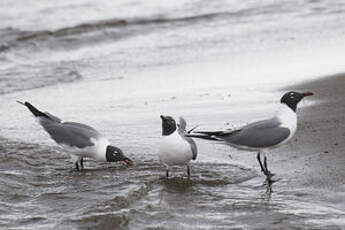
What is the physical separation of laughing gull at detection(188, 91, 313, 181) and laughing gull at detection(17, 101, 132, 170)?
0.99 m

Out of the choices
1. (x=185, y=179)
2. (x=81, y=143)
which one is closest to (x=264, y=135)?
(x=185, y=179)

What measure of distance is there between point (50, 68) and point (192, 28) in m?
4.69

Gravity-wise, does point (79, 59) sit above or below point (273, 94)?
above

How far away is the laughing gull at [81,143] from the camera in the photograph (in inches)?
308

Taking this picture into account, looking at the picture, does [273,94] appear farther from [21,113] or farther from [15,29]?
[15,29]

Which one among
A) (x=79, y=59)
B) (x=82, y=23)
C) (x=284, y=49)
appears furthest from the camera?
(x=82, y=23)

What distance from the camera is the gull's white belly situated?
23.8 ft

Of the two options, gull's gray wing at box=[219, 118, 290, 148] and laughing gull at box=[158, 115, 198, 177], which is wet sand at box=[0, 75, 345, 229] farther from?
gull's gray wing at box=[219, 118, 290, 148]

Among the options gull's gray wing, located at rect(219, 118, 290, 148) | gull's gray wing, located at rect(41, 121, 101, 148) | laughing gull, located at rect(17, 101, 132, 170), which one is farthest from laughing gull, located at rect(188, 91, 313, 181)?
gull's gray wing, located at rect(41, 121, 101, 148)

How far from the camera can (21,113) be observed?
10430mm

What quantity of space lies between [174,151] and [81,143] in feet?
3.96

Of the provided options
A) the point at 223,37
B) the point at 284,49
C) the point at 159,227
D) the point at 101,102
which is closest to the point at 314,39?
the point at 284,49

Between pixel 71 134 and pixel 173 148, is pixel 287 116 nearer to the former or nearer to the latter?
pixel 173 148

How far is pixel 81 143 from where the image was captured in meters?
8.00
